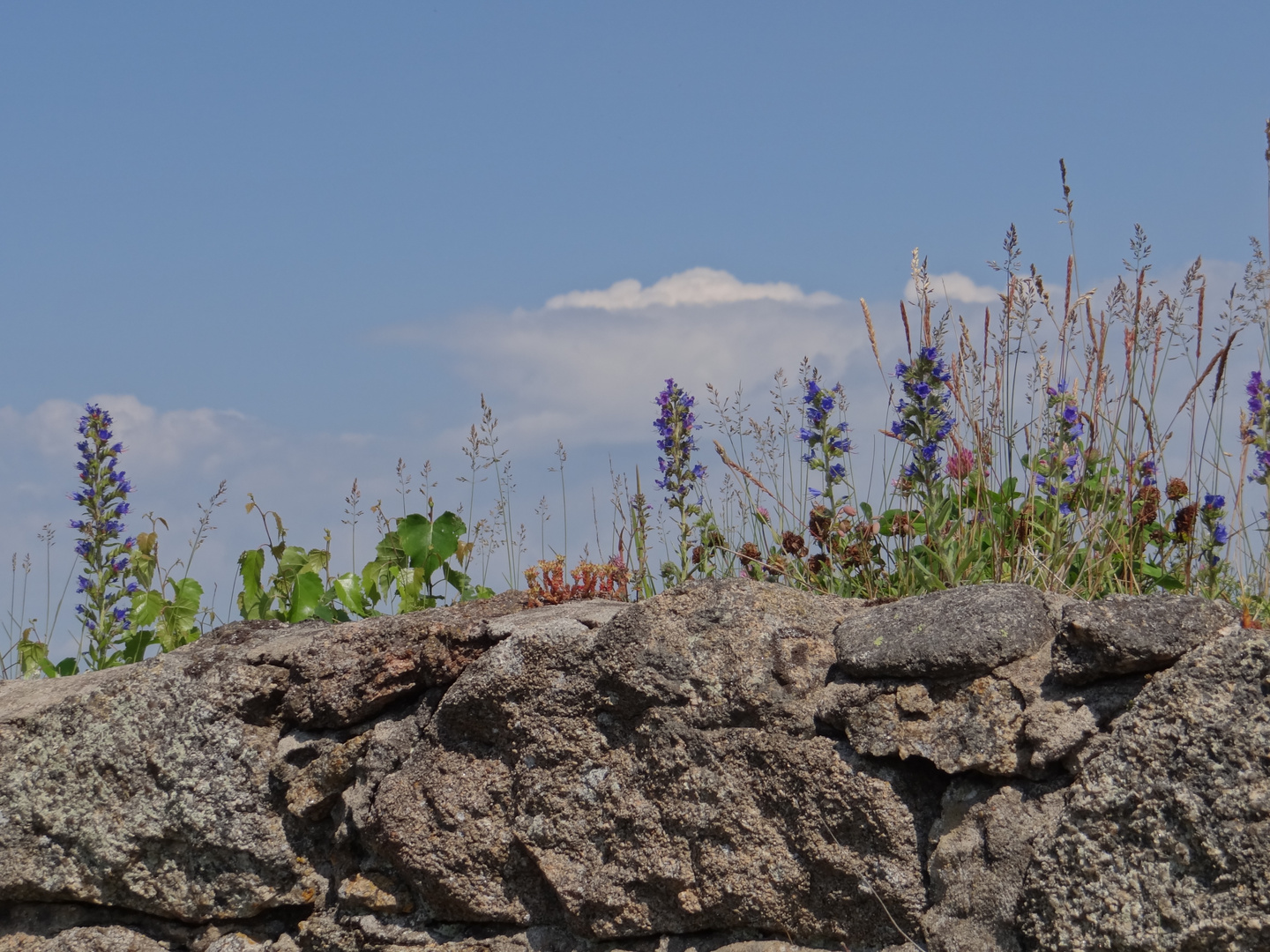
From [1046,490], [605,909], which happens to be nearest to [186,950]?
[605,909]

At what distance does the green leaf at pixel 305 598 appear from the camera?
439 centimetres

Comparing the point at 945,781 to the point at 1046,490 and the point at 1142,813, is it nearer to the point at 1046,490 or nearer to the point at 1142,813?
the point at 1142,813

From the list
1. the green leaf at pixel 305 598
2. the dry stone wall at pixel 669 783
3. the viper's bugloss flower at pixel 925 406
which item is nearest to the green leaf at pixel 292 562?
the green leaf at pixel 305 598

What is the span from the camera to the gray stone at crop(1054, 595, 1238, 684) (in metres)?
2.39

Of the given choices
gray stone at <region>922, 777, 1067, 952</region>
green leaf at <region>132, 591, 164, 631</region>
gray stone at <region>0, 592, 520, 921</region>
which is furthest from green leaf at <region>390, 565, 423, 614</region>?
gray stone at <region>922, 777, 1067, 952</region>

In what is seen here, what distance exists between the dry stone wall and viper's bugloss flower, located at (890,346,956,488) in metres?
0.64

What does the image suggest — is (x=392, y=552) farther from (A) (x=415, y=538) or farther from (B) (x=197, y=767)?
(B) (x=197, y=767)

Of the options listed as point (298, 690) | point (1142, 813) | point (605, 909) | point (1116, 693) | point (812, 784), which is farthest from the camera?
point (298, 690)

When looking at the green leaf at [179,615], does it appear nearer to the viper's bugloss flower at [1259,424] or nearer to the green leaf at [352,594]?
the green leaf at [352,594]

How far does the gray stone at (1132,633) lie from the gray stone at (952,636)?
9 cm

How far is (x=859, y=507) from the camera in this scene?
3811 mm

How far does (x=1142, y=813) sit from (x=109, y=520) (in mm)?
4311

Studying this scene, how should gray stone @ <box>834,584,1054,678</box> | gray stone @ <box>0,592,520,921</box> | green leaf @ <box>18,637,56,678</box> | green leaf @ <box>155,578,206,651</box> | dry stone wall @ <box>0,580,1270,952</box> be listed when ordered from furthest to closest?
green leaf @ <box>18,637,56,678</box>
green leaf @ <box>155,578,206,651</box>
gray stone @ <box>0,592,520,921</box>
gray stone @ <box>834,584,1054,678</box>
dry stone wall @ <box>0,580,1270,952</box>

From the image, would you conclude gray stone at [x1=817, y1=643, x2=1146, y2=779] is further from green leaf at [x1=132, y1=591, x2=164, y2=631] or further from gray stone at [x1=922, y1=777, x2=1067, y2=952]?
green leaf at [x1=132, y1=591, x2=164, y2=631]
